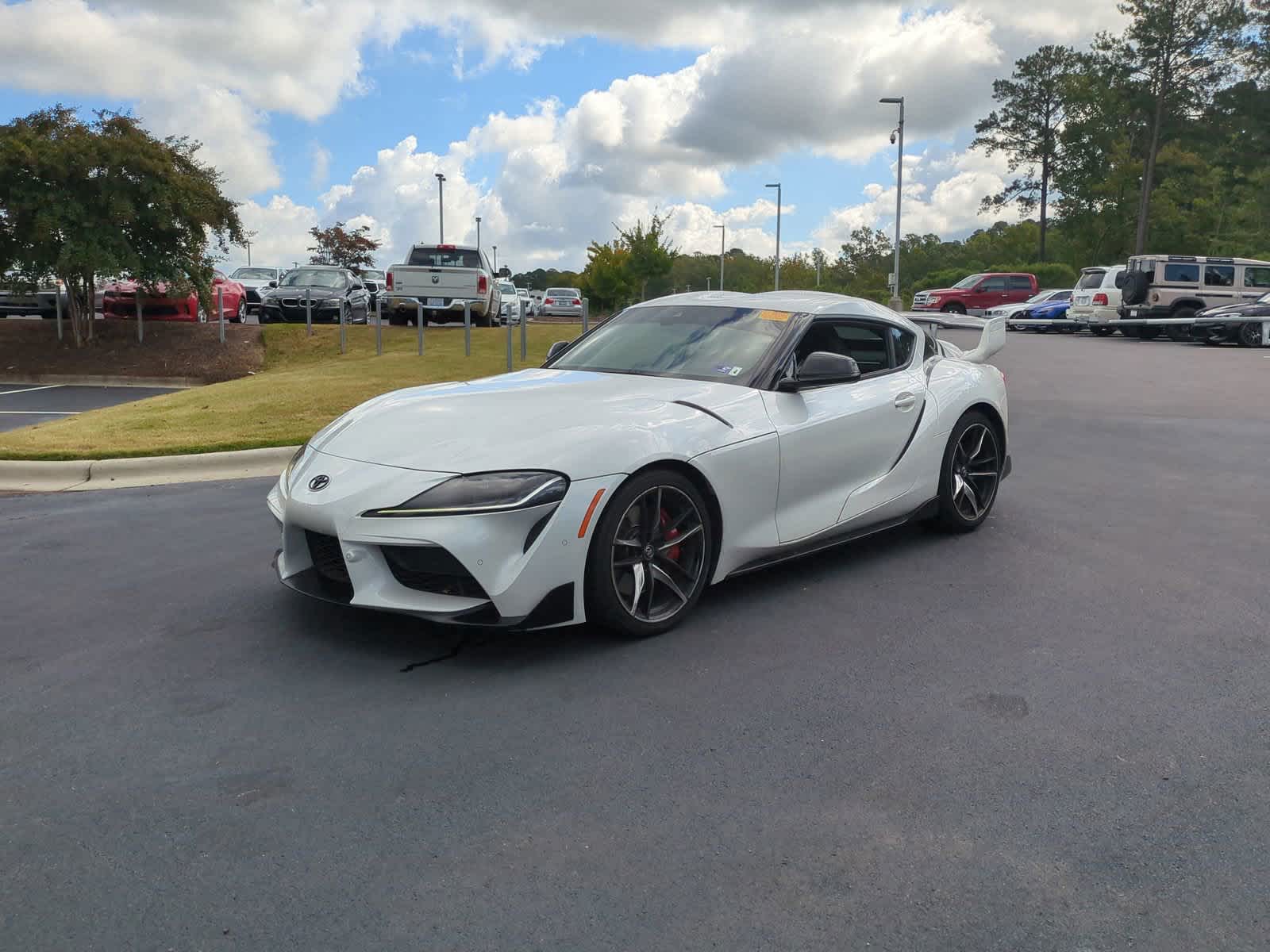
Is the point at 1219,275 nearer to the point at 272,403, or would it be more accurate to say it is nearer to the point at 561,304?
the point at 561,304

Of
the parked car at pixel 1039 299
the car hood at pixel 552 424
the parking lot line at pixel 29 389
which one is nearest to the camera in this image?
the car hood at pixel 552 424

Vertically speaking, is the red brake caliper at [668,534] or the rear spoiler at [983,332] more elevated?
the rear spoiler at [983,332]

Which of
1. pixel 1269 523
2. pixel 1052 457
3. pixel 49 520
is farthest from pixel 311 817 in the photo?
pixel 1052 457

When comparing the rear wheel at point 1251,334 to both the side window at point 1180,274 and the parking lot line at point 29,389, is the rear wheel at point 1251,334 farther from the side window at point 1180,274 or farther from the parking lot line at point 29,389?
the parking lot line at point 29,389

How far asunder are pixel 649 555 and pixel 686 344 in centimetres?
145

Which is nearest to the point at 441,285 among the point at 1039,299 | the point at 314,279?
the point at 314,279

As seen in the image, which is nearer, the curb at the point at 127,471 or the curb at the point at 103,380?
the curb at the point at 127,471

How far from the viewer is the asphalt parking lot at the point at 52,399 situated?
557 inches

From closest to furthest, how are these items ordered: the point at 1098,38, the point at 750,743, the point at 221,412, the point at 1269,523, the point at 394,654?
the point at 750,743 → the point at 394,654 → the point at 1269,523 → the point at 221,412 → the point at 1098,38

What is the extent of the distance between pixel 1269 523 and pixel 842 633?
12.1 ft

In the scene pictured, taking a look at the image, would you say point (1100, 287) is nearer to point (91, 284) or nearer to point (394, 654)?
point (91, 284)

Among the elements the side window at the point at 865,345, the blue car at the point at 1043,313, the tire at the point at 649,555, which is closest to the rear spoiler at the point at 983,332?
the side window at the point at 865,345

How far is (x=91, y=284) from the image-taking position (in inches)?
834

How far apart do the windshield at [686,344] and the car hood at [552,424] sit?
154mm
